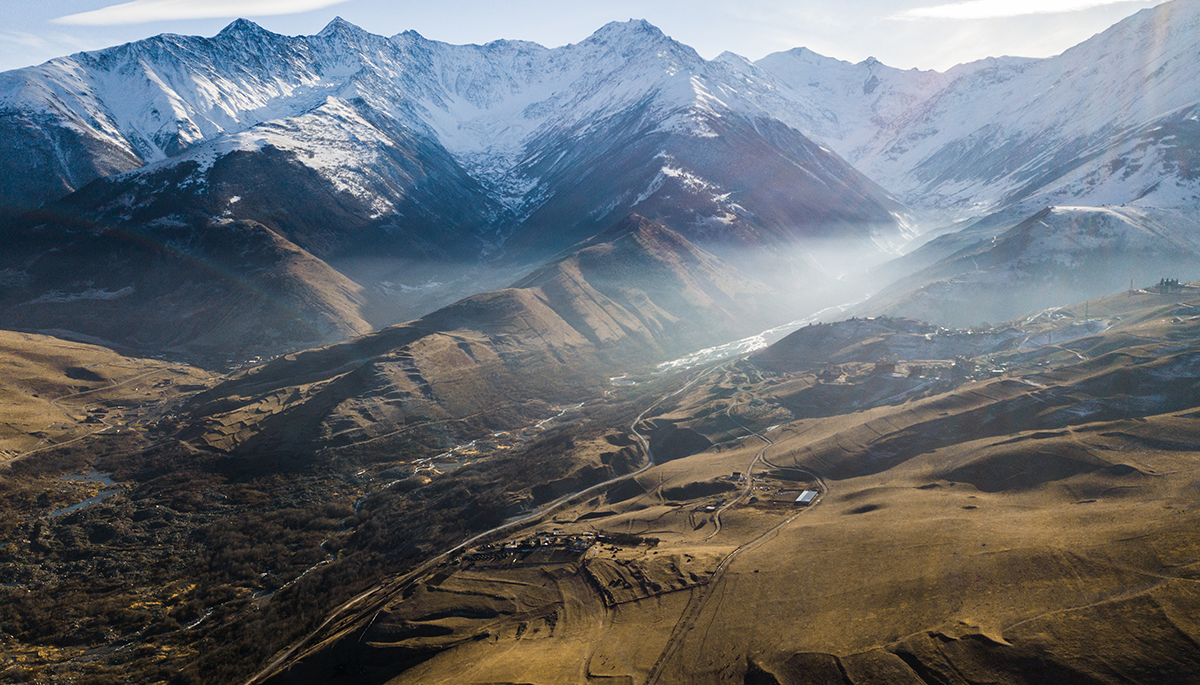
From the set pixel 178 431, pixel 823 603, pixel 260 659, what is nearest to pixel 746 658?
pixel 823 603

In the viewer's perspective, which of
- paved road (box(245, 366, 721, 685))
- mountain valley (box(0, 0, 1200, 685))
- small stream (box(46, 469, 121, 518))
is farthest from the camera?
small stream (box(46, 469, 121, 518))

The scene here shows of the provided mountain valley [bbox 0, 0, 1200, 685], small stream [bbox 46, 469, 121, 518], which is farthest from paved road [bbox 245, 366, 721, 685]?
small stream [bbox 46, 469, 121, 518]

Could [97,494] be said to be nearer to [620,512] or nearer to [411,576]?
[411,576]

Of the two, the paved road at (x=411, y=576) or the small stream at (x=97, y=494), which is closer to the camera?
the paved road at (x=411, y=576)

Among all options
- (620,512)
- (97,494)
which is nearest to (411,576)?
(620,512)

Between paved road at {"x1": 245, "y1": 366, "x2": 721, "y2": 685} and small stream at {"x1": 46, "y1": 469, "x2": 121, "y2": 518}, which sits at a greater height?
small stream at {"x1": 46, "y1": 469, "x2": 121, "y2": 518}

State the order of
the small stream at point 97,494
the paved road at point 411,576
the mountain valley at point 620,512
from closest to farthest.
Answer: the mountain valley at point 620,512 → the paved road at point 411,576 → the small stream at point 97,494

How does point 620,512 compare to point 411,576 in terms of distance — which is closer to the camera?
point 411,576

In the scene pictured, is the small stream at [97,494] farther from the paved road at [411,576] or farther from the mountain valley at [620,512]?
the paved road at [411,576]

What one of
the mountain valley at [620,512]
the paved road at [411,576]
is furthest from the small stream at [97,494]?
the paved road at [411,576]

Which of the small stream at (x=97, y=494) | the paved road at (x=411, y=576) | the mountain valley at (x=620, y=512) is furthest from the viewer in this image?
the small stream at (x=97, y=494)

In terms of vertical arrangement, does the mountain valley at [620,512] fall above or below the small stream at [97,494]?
below

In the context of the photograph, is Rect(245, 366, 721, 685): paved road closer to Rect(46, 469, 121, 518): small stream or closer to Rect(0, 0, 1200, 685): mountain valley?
Rect(0, 0, 1200, 685): mountain valley
